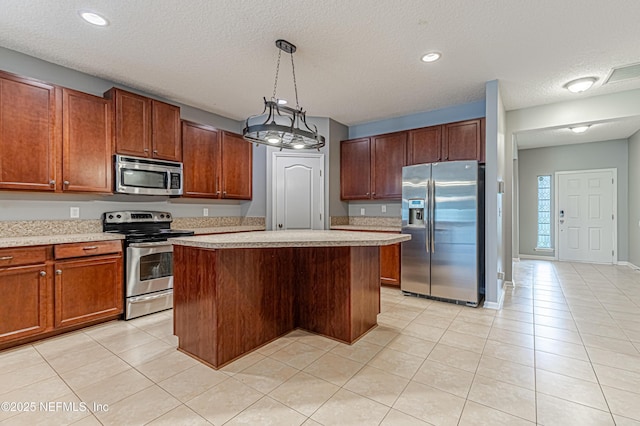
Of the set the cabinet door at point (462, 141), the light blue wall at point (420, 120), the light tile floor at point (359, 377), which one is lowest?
the light tile floor at point (359, 377)

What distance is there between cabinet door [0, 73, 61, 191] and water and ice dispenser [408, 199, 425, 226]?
3.96 m

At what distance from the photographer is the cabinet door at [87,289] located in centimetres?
279

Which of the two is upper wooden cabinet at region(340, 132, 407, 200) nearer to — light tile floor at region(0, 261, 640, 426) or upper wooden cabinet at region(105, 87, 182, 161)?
light tile floor at region(0, 261, 640, 426)

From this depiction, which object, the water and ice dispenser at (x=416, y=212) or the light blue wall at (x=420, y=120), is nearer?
the water and ice dispenser at (x=416, y=212)

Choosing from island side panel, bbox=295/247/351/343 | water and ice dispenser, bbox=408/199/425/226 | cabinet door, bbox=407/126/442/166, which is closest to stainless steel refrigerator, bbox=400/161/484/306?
water and ice dispenser, bbox=408/199/425/226

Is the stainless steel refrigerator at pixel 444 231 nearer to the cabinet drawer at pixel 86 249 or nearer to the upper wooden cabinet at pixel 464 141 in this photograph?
the upper wooden cabinet at pixel 464 141

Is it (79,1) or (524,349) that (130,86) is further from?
(524,349)

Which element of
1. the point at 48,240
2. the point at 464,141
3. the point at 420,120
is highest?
the point at 420,120

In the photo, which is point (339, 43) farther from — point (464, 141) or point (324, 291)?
point (464, 141)

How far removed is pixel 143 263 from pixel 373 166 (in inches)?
137

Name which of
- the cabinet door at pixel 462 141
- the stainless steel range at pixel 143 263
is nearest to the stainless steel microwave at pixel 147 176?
the stainless steel range at pixel 143 263

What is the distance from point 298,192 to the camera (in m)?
4.86

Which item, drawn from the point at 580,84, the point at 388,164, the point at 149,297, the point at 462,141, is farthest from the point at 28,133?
the point at 580,84

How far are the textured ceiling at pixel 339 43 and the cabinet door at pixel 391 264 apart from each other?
211 centimetres
